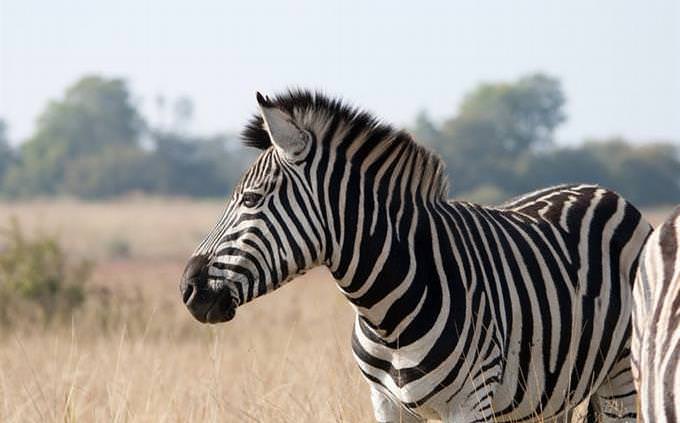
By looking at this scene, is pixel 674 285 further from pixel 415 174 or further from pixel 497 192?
pixel 497 192

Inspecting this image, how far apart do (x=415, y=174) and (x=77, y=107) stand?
87.4 meters

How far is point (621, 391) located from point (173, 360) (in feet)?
13.3

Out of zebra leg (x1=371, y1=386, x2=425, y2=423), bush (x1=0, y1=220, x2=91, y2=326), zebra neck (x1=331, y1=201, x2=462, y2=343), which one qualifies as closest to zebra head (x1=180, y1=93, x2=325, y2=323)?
zebra neck (x1=331, y1=201, x2=462, y2=343)

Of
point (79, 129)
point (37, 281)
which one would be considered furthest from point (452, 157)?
point (37, 281)

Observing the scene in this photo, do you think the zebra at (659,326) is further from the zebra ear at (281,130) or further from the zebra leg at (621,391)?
the zebra leg at (621,391)

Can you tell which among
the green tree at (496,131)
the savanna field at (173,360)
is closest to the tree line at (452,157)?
the green tree at (496,131)

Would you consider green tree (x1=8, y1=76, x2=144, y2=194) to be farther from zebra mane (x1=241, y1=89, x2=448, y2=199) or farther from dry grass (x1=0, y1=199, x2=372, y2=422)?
zebra mane (x1=241, y1=89, x2=448, y2=199)

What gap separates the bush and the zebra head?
8874 mm

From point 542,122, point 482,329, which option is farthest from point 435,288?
point 542,122

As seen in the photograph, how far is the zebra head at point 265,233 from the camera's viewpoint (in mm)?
4840

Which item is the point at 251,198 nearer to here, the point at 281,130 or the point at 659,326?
the point at 281,130

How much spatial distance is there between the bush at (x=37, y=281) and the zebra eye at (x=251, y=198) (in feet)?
29.1

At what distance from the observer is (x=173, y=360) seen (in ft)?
29.9

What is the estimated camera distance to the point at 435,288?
5070 millimetres
